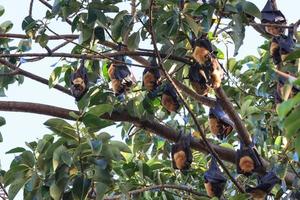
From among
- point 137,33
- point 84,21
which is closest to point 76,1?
point 84,21

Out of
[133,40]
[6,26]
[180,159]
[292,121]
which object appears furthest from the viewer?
[6,26]

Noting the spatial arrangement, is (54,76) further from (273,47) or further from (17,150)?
(273,47)

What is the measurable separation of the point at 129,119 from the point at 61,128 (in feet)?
2.16

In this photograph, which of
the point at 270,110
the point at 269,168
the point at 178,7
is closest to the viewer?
the point at 178,7

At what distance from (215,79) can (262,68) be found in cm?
39

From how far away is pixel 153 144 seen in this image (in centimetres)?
393

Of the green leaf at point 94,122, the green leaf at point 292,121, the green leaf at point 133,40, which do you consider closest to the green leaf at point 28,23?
the green leaf at point 133,40

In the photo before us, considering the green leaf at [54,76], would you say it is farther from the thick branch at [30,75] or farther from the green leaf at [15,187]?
the green leaf at [15,187]

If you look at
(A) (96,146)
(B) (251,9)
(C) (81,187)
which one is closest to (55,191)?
(C) (81,187)

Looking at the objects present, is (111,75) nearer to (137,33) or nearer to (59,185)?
(137,33)

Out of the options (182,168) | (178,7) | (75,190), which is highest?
(178,7)

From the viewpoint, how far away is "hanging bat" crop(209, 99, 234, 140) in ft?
10.0

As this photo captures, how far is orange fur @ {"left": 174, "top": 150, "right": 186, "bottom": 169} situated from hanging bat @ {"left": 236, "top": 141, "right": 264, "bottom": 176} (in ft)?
0.87

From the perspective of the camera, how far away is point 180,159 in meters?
3.04
